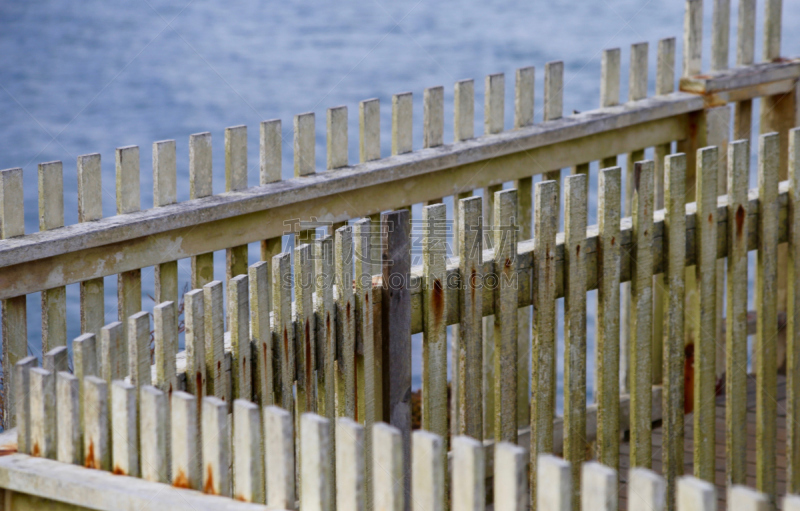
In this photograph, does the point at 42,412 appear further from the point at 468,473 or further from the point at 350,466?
the point at 468,473

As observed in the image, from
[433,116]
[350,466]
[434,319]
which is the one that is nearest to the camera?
[350,466]

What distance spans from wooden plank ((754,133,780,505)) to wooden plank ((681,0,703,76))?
1.27m

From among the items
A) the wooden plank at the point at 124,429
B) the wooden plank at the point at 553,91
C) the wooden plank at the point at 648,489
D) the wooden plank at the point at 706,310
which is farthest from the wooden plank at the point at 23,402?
the wooden plank at the point at 553,91

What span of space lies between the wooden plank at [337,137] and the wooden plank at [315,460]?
171 centimetres

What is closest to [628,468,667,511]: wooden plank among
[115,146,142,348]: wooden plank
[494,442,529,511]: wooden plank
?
[494,442,529,511]: wooden plank

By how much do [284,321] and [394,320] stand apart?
33 cm

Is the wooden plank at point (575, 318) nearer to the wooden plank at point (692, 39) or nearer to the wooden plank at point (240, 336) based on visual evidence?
the wooden plank at point (240, 336)

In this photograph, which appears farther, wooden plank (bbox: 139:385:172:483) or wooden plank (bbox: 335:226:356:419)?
wooden plank (bbox: 335:226:356:419)

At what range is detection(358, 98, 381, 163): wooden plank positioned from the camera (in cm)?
311

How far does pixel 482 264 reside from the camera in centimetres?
233

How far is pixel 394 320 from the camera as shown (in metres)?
2.28

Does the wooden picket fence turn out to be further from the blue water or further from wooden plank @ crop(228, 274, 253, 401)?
the blue water

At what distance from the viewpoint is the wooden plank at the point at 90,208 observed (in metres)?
2.69

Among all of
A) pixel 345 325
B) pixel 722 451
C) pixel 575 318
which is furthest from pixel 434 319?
pixel 722 451
